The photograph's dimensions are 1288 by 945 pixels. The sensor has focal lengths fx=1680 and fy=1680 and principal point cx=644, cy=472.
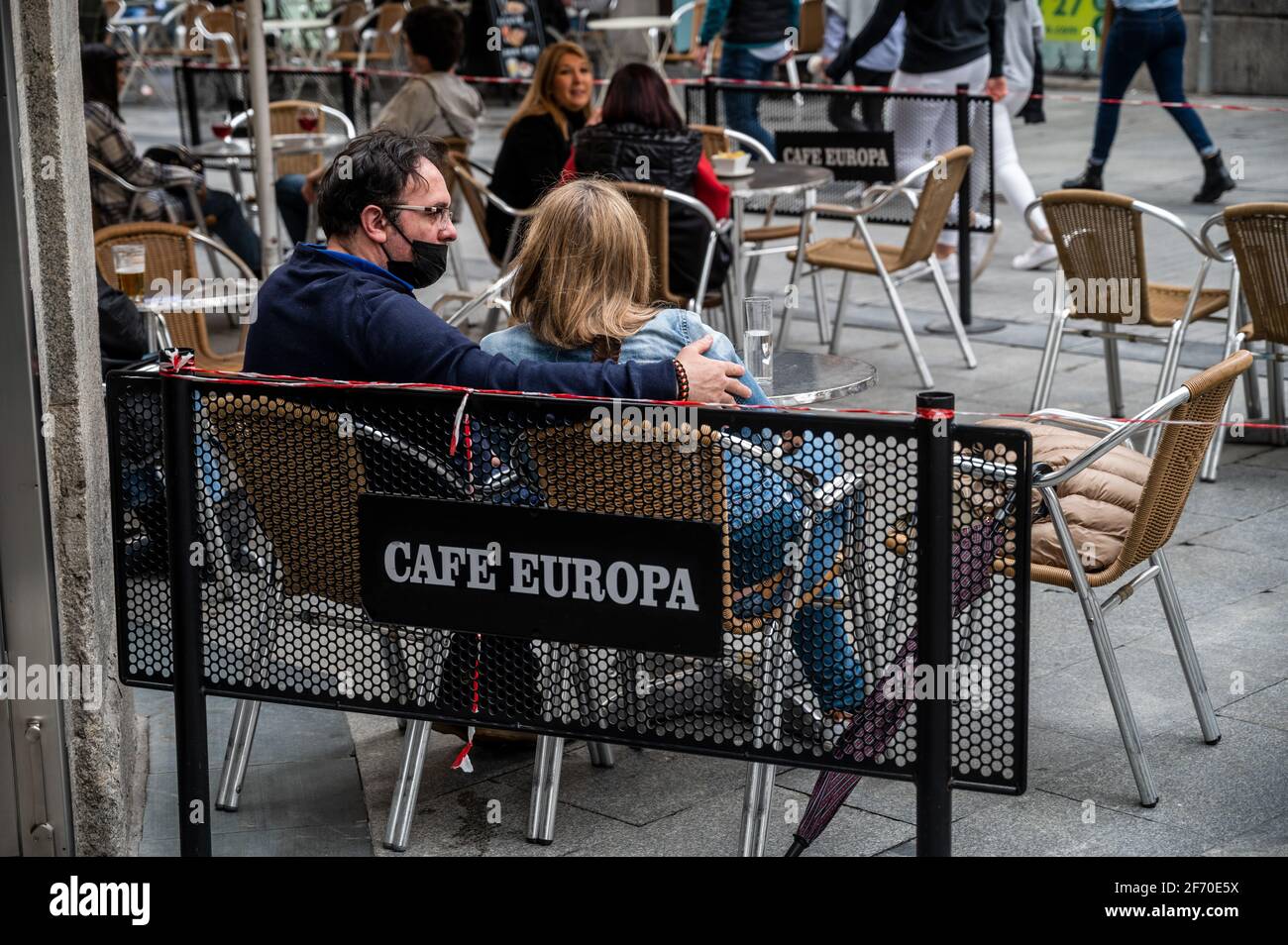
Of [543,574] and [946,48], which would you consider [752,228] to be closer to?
[946,48]

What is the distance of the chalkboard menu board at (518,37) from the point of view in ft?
55.9

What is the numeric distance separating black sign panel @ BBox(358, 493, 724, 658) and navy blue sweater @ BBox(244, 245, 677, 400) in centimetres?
42

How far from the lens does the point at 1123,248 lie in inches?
228

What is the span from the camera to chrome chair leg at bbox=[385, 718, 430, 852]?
361 cm

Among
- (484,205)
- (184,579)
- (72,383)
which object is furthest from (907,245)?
(184,579)

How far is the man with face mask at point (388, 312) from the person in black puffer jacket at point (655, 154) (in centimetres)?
286

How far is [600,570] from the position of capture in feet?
9.27

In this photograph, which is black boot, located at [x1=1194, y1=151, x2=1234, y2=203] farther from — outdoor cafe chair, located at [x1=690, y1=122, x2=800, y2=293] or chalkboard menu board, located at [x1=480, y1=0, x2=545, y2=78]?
chalkboard menu board, located at [x1=480, y1=0, x2=545, y2=78]

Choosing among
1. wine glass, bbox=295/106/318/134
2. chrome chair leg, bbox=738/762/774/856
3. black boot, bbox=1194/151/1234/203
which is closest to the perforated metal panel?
chrome chair leg, bbox=738/762/774/856

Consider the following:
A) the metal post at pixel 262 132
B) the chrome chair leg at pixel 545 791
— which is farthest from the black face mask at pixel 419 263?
the metal post at pixel 262 132

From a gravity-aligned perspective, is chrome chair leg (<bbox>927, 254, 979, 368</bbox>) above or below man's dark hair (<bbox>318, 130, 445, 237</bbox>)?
below

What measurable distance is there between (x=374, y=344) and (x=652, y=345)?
0.57 meters
